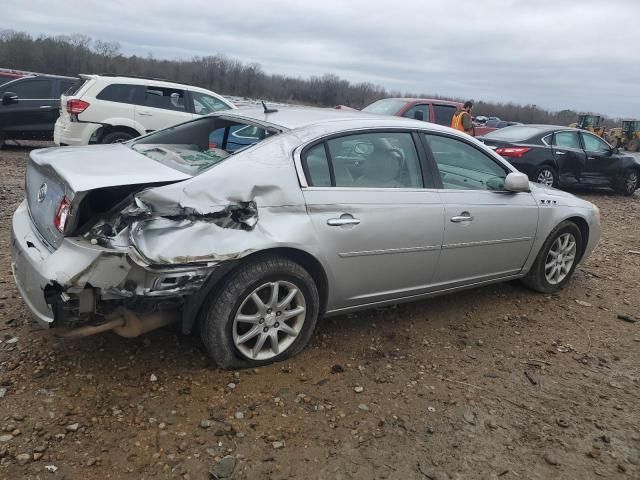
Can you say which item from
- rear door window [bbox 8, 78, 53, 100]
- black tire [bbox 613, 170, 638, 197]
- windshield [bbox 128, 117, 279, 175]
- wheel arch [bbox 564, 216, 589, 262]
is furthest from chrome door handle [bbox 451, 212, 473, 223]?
rear door window [bbox 8, 78, 53, 100]

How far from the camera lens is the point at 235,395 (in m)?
2.89

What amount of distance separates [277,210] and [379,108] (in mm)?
8528

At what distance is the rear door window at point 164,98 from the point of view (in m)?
9.32

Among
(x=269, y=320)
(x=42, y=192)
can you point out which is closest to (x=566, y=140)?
(x=269, y=320)

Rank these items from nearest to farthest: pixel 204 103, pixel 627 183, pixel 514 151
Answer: pixel 204 103, pixel 514 151, pixel 627 183

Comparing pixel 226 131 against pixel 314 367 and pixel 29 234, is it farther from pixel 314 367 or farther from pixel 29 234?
pixel 314 367

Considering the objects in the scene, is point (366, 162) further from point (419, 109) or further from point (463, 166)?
point (419, 109)

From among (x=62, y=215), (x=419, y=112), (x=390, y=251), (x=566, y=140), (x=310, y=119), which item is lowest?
(x=390, y=251)

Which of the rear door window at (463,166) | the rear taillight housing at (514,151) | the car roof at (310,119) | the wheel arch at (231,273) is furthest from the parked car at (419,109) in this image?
the wheel arch at (231,273)

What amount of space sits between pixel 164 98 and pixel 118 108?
0.83m

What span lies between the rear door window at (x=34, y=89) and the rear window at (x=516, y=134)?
30.4ft

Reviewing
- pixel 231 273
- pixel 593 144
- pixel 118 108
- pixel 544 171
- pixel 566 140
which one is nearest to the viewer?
pixel 231 273

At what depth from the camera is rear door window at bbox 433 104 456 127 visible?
35.9 ft

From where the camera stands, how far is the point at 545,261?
4672mm
